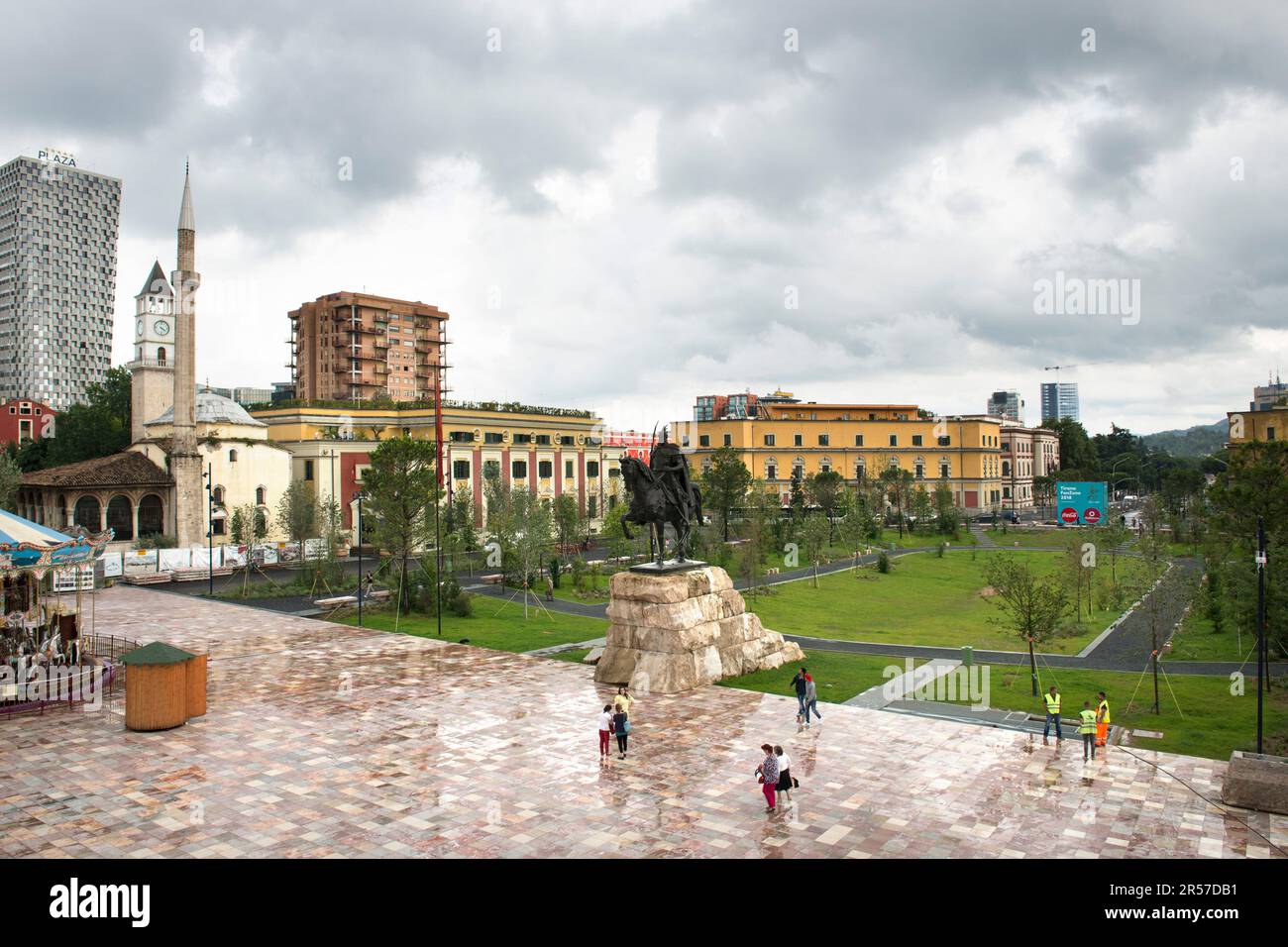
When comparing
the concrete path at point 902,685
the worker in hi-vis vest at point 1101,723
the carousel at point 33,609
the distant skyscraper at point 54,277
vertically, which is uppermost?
the distant skyscraper at point 54,277

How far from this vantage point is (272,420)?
66.4 m

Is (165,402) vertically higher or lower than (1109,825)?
higher

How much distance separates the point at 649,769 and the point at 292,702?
10.5 m

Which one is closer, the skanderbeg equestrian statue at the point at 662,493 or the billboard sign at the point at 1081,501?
the skanderbeg equestrian statue at the point at 662,493

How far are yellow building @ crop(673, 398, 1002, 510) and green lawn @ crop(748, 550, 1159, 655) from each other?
37.7 meters

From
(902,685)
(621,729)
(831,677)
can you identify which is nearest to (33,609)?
→ (621,729)

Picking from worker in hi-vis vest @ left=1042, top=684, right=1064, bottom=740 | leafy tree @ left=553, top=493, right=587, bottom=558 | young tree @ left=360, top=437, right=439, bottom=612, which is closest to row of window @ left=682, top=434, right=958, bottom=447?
leafy tree @ left=553, top=493, right=587, bottom=558

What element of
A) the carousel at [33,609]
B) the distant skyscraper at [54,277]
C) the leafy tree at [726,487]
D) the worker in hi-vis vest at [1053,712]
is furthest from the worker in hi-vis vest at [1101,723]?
the distant skyscraper at [54,277]

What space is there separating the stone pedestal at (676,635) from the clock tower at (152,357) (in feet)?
177

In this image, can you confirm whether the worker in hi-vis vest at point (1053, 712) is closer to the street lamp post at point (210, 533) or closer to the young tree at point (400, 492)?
the young tree at point (400, 492)

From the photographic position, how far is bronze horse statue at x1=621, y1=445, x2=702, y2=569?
81.4 feet

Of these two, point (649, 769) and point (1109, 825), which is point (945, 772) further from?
point (649, 769)

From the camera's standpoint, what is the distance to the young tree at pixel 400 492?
3828 cm
